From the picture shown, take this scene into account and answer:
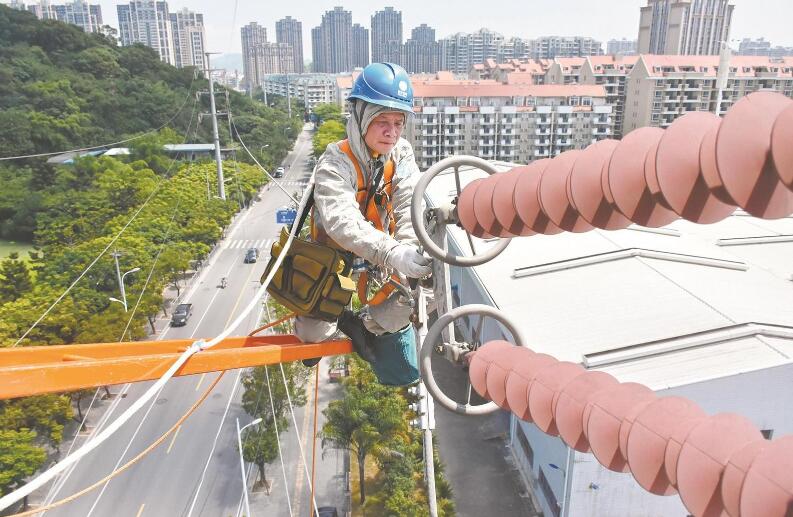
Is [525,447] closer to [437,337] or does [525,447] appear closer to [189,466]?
[189,466]

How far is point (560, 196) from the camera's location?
310 centimetres

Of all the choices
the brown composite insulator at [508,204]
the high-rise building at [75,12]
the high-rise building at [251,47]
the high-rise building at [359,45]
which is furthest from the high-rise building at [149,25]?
the brown composite insulator at [508,204]

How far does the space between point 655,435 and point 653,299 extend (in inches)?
599

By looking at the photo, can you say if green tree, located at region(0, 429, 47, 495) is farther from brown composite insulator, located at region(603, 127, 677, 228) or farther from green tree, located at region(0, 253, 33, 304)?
brown composite insulator, located at region(603, 127, 677, 228)

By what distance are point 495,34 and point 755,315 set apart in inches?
5972

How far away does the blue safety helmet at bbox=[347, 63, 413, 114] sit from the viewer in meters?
4.27

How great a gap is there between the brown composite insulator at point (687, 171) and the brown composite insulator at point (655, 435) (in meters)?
0.98

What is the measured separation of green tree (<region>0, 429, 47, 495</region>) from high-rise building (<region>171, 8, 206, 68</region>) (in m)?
149

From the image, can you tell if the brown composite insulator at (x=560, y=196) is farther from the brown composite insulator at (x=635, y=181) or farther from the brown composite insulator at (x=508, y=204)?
the brown composite insulator at (x=635, y=181)

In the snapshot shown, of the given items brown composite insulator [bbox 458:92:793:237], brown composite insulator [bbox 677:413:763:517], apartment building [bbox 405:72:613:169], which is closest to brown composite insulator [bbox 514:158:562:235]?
brown composite insulator [bbox 458:92:793:237]

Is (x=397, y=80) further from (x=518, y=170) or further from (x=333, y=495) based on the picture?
(x=333, y=495)

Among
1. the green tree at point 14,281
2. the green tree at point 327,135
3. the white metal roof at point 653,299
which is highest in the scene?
the green tree at point 327,135

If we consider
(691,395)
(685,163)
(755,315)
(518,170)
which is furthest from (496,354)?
(755,315)

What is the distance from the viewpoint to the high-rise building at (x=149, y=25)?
147875 millimetres
